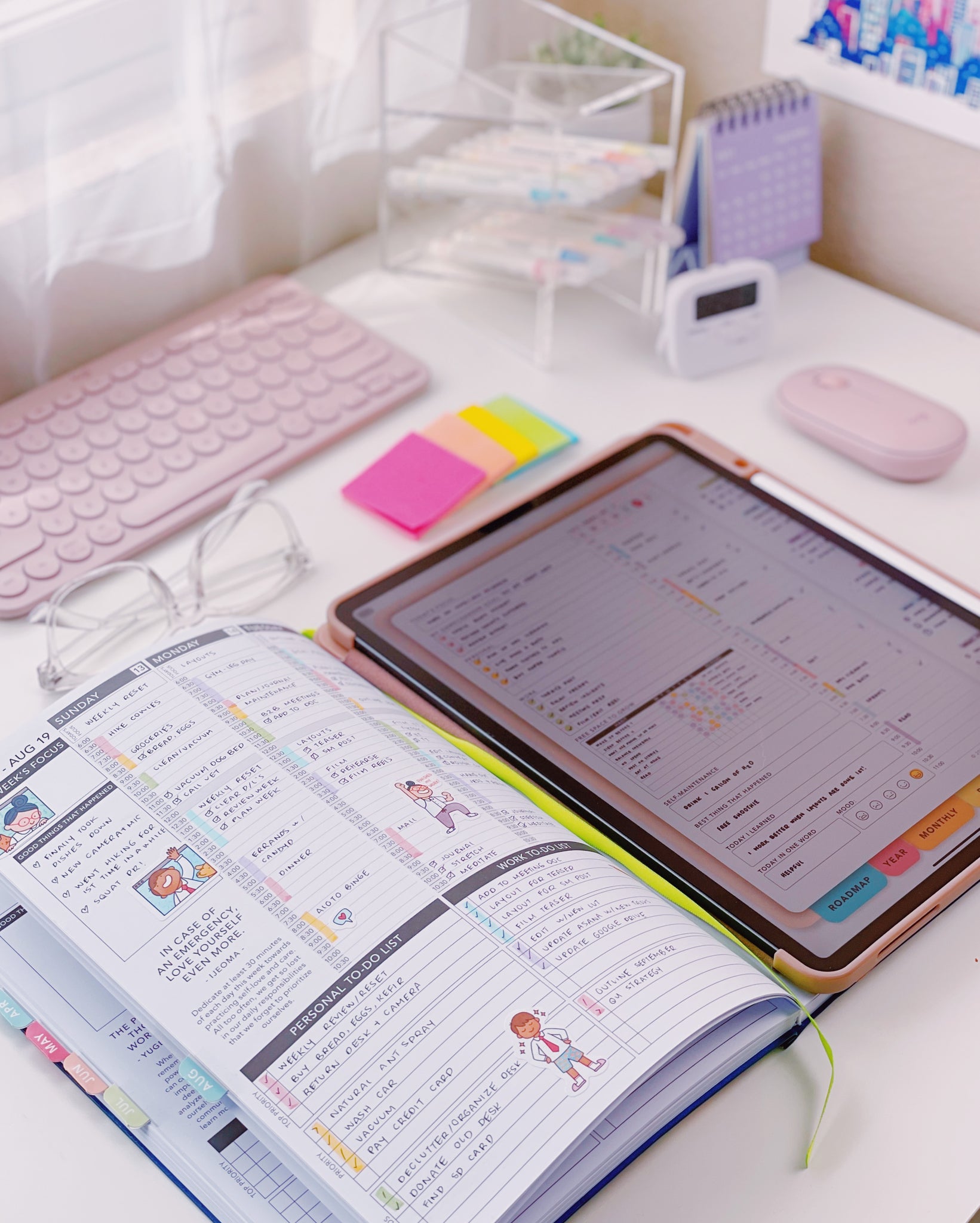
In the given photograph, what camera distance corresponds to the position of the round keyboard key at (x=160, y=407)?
0.99 metres

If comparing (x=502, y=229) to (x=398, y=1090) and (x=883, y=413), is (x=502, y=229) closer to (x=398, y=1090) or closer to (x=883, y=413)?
(x=883, y=413)

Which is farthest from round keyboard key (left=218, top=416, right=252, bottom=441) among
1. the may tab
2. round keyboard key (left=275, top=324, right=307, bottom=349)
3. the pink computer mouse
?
the may tab

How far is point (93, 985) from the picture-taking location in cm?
64

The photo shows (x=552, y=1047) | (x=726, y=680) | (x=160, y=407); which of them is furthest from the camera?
(x=160, y=407)

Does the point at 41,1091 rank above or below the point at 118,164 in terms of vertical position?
below

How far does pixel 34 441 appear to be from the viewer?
957 mm

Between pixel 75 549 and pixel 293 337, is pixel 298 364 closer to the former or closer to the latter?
pixel 293 337

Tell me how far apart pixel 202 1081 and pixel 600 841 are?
248 millimetres

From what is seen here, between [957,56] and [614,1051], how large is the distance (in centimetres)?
86

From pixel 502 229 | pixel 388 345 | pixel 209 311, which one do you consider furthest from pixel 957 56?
pixel 209 311

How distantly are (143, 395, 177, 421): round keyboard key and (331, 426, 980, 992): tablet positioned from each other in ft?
0.89

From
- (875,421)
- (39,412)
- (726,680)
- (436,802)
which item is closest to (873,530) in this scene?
(875,421)

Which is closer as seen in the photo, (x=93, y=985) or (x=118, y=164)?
(x=93, y=985)

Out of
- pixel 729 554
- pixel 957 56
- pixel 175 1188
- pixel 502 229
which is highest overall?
pixel 957 56
